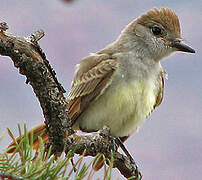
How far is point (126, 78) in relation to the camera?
385 centimetres

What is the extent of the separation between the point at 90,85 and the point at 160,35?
951 mm

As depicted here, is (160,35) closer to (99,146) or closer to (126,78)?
(126,78)

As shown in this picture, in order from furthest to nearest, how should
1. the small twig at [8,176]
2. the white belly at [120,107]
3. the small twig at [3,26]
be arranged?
the white belly at [120,107]
the small twig at [3,26]
the small twig at [8,176]

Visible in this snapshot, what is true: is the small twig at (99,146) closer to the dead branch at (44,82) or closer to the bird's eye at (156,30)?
the dead branch at (44,82)

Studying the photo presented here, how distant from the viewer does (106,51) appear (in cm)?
425

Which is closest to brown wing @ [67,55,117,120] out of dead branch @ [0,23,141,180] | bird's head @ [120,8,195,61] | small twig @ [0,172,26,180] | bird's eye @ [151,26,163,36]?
bird's head @ [120,8,195,61]

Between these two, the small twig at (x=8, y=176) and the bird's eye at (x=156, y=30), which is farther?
the bird's eye at (x=156, y=30)

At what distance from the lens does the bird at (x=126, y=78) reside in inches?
150

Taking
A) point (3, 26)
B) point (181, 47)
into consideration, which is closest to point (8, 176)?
point (3, 26)

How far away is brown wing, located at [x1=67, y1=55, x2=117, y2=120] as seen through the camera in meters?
3.83

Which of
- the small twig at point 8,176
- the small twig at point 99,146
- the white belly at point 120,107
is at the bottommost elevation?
the small twig at point 8,176

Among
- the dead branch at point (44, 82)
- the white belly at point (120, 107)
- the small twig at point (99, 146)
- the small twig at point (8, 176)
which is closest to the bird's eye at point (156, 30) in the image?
the white belly at point (120, 107)

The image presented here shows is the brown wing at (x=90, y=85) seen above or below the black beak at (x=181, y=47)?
below

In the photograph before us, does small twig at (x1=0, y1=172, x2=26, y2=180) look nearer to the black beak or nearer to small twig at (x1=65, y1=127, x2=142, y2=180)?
small twig at (x1=65, y1=127, x2=142, y2=180)
